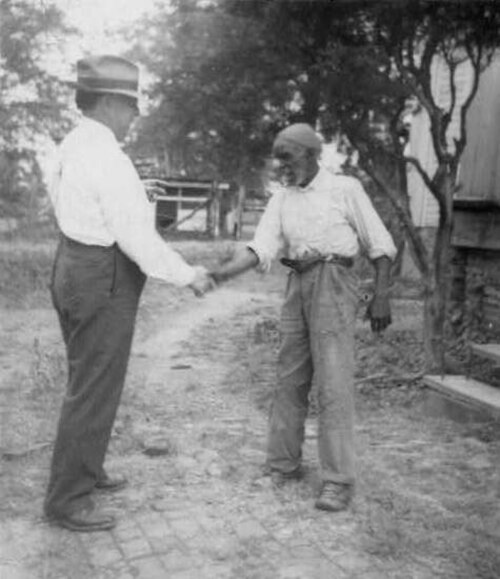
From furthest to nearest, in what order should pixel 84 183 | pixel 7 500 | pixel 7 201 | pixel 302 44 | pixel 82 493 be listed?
pixel 7 201 < pixel 302 44 < pixel 7 500 < pixel 82 493 < pixel 84 183

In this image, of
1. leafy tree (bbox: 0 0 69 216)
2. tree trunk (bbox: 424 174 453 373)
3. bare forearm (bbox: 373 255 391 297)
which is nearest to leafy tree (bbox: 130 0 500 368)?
tree trunk (bbox: 424 174 453 373)

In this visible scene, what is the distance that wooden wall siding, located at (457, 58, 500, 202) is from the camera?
8.01 metres

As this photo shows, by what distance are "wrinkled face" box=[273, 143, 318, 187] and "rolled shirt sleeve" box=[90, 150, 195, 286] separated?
911 millimetres

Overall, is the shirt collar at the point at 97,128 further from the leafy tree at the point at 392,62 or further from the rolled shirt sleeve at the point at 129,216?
the leafy tree at the point at 392,62

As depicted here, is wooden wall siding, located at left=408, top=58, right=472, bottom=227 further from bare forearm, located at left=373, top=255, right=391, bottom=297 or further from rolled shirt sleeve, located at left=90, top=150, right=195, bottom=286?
rolled shirt sleeve, located at left=90, top=150, right=195, bottom=286

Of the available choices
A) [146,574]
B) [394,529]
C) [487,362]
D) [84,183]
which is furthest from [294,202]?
[487,362]

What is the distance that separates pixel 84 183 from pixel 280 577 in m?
1.85

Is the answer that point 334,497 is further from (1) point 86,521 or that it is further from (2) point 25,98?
(2) point 25,98

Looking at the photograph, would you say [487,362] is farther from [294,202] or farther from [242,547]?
[242,547]

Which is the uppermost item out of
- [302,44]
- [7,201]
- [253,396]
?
[302,44]

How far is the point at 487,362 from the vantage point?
23.5 ft

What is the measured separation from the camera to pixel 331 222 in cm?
410

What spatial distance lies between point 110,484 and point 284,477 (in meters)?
0.95

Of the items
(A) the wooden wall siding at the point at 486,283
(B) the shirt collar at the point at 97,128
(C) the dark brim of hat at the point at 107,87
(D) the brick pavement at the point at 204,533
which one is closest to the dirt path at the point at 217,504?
(D) the brick pavement at the point at 204,533
